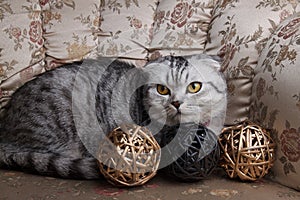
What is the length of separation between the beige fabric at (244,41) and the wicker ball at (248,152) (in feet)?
0.74

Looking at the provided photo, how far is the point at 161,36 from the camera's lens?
5.51 feet

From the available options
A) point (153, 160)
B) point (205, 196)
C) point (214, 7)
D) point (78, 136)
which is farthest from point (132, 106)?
point (214, 7)

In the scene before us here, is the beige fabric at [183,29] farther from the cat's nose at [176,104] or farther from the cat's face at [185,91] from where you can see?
the cat's nose at [176,104]

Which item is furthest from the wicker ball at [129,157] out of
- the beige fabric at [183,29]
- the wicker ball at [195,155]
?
the beige fabric at [183,29]

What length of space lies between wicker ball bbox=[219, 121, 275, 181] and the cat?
0.49 ft

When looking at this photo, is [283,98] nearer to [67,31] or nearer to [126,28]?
[126,28]

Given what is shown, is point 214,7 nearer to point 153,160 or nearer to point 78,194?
point 153,160

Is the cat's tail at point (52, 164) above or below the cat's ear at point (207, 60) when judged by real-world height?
below

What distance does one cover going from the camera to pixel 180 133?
116 centimetres

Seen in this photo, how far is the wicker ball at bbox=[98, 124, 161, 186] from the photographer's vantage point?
109cm

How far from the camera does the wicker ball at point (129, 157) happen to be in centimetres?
109

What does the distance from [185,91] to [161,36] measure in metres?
0.46

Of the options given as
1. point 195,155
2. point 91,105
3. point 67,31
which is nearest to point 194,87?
point 195,155

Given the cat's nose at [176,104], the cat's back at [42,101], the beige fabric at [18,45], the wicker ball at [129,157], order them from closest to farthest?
1. the wicker ball at [129,157]
2. the cat's nose at [176,104]
3. the cat's back at [42,101]
4. the beige fabric at [18,45]
